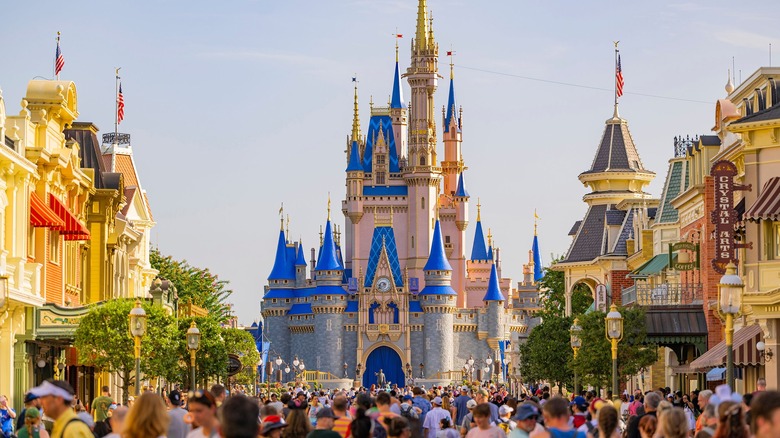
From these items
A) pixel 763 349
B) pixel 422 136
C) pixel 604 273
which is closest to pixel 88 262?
pixel 763 349

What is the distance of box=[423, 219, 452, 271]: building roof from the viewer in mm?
152500

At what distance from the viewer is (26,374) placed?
1449 inches

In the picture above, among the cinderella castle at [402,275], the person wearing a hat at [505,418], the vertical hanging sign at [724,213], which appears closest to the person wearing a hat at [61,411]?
the person wearing a hat at [505,418]

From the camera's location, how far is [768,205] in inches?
1193

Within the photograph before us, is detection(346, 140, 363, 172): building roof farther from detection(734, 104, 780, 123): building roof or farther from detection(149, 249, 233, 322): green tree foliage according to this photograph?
detection(734, 104, 780, 123): building roof

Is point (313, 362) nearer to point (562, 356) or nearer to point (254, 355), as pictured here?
point (254, 355)

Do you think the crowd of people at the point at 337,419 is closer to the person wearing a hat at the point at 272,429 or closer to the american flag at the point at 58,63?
the person wearing a hat at the point at 272,429

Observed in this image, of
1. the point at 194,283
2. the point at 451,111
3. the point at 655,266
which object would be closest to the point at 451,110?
the point at 451,111

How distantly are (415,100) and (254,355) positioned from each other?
317 ft

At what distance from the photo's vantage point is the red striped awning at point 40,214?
117 feet

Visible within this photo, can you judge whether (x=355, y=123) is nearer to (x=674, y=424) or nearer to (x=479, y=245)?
(x=479, y=245)

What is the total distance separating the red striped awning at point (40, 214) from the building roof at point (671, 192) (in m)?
22.8

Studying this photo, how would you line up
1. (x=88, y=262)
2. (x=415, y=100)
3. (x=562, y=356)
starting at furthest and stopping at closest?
1. (x=415, y=100)
2. (x=562, y=356)
3. (x=88, y=262)

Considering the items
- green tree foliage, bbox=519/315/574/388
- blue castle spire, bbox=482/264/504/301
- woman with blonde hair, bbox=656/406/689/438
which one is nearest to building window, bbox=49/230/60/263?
green tree foliage, bbox=519/315/574/388
